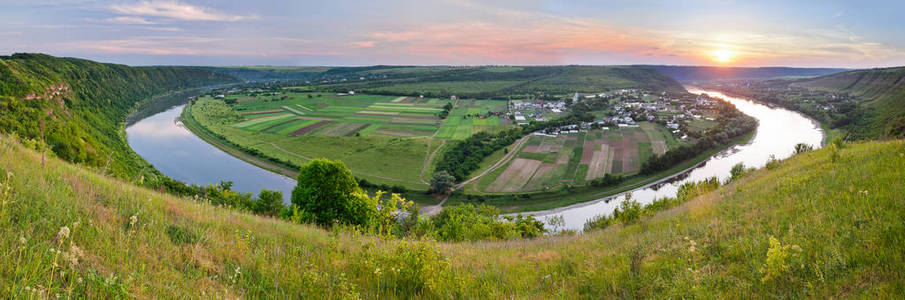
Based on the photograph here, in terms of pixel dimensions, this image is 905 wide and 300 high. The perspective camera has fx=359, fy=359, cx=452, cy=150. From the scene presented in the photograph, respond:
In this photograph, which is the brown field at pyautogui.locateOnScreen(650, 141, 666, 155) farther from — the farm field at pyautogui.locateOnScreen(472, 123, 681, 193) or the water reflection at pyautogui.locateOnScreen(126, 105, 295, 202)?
the water reflection at pyautogui.locateOnScreen(126, 105, 295, 202)

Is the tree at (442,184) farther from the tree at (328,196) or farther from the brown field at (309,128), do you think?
the brown field at (309,128)

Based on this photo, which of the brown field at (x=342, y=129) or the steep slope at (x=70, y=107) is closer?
the steep slope at (x=70, y=107)

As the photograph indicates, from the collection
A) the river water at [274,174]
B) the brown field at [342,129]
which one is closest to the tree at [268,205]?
the river water at [274,174]

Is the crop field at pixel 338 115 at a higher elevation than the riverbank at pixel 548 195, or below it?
higher

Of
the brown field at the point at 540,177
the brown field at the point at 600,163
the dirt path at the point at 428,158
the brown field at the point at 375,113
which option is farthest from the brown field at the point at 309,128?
the brown field at the point at 600,163

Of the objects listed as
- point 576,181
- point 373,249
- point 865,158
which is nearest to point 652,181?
point 576,181

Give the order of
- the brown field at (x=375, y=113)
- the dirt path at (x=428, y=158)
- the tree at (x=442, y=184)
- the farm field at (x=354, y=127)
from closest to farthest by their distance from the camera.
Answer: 1. the tree at (x=442, y=184)
2. the dirt path at (x=428, y=158)
3. the farm field at (x=354, y=127)
4. the brown field at (x=375, y=113)

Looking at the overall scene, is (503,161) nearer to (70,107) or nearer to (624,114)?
(624,114)

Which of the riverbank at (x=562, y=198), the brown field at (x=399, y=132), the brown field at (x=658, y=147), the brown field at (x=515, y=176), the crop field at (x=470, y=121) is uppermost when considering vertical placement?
the crop field at (x=470, y=121)

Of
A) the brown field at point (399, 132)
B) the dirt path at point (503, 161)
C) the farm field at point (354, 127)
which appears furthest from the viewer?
the brown field at point (399, 132)
